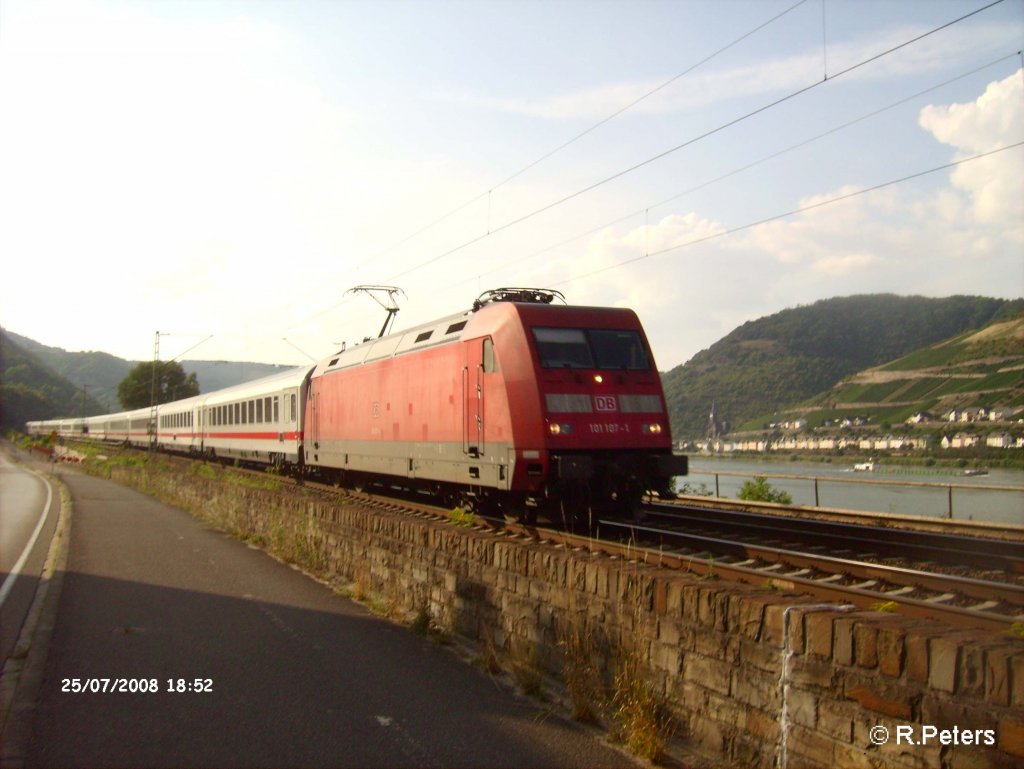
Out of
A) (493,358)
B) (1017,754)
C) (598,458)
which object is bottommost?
(1017,754)

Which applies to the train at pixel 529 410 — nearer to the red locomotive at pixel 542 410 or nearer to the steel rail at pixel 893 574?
the red locomotive at pixel 542 410

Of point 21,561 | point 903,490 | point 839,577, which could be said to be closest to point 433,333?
point 21,561

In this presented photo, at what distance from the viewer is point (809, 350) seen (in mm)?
22250

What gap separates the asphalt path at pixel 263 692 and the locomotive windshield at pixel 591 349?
425 cm

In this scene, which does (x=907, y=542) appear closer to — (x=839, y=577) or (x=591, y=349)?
(x=839, y=577)

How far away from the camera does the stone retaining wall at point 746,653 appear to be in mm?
3887

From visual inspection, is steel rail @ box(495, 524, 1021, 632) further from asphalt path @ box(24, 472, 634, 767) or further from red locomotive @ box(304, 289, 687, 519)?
asphalt path @ box(24, 472, 634, 767)

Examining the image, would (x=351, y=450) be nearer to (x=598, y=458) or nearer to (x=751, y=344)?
(x=598, y=458)

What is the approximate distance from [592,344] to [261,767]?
8166mm

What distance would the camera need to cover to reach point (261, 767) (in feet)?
18.0

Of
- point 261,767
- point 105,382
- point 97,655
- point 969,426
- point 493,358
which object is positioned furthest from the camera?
point 105,382

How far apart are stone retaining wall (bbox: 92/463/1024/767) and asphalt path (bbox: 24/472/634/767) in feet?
1.88

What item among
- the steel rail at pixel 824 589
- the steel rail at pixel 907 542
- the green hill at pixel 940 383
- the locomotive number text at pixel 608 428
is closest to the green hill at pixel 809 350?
the green hill at pixel 940 383

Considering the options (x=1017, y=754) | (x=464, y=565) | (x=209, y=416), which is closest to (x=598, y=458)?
(x=464, y=565)
